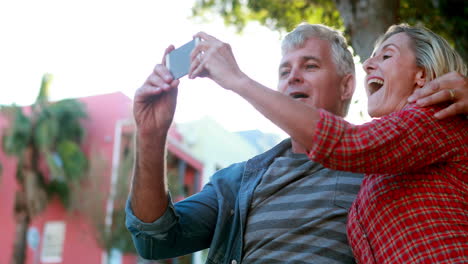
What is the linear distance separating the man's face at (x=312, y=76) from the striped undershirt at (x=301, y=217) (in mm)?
462

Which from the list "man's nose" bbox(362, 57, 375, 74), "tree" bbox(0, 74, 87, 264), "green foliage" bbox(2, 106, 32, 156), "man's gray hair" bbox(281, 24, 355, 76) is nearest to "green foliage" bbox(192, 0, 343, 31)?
"man's gray hair" bbox(281, 24, 355, 76)

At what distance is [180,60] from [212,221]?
93 cm

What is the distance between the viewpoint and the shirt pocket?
2.66m

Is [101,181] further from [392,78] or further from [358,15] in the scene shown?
[392,78]

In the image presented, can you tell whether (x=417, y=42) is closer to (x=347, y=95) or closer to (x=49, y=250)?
(x=347, y=95)

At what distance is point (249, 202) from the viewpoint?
111 inches

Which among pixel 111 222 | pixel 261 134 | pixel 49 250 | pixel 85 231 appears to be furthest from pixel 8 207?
pixel 261 134

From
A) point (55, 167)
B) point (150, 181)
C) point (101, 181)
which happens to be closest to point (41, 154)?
point (55, 167)

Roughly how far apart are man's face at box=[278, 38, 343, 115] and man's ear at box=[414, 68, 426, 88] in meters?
0.99

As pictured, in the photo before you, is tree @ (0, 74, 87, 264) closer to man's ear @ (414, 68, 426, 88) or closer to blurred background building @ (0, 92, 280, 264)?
blurred background building @ (0, 92, 280, 264)

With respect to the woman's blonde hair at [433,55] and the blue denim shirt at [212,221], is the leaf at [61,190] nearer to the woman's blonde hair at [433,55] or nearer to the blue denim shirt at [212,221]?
the blue denim shirt at [212,221]

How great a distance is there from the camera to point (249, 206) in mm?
2820

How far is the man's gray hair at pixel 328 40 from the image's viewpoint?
3.33m

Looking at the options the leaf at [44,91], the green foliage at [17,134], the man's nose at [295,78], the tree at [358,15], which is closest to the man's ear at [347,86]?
the man's nose at [295,78]
